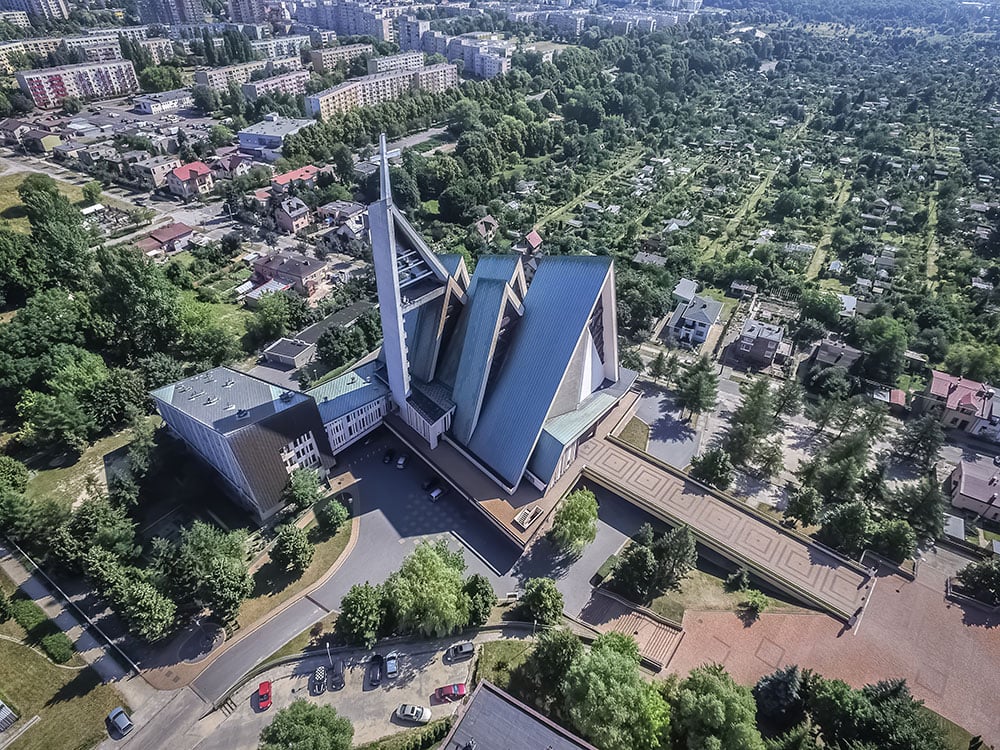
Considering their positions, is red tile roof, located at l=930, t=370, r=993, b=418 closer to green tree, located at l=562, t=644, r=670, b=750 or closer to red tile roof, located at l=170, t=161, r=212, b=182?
green tree, located at l=562, t=644, r=670, b=750

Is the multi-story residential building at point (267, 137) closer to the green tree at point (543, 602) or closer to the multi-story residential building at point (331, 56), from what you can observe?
the multi-story residential building at point (331, 56)

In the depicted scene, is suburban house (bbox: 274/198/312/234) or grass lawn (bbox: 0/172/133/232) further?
suburban house (bbox: 274/198/312/234)

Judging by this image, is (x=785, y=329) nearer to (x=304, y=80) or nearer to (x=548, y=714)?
(x=548, y=714)

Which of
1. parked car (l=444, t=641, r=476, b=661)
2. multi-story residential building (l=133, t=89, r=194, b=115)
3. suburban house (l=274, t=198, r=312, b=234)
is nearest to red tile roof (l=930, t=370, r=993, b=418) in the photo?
parked car (l=444, t=641, r=476, b=661)

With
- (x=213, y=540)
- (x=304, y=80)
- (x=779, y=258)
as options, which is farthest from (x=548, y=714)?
(x=304, y=80)

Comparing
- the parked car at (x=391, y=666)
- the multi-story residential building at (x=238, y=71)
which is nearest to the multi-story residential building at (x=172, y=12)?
the multi-story residential building at (x=238, y=71)
